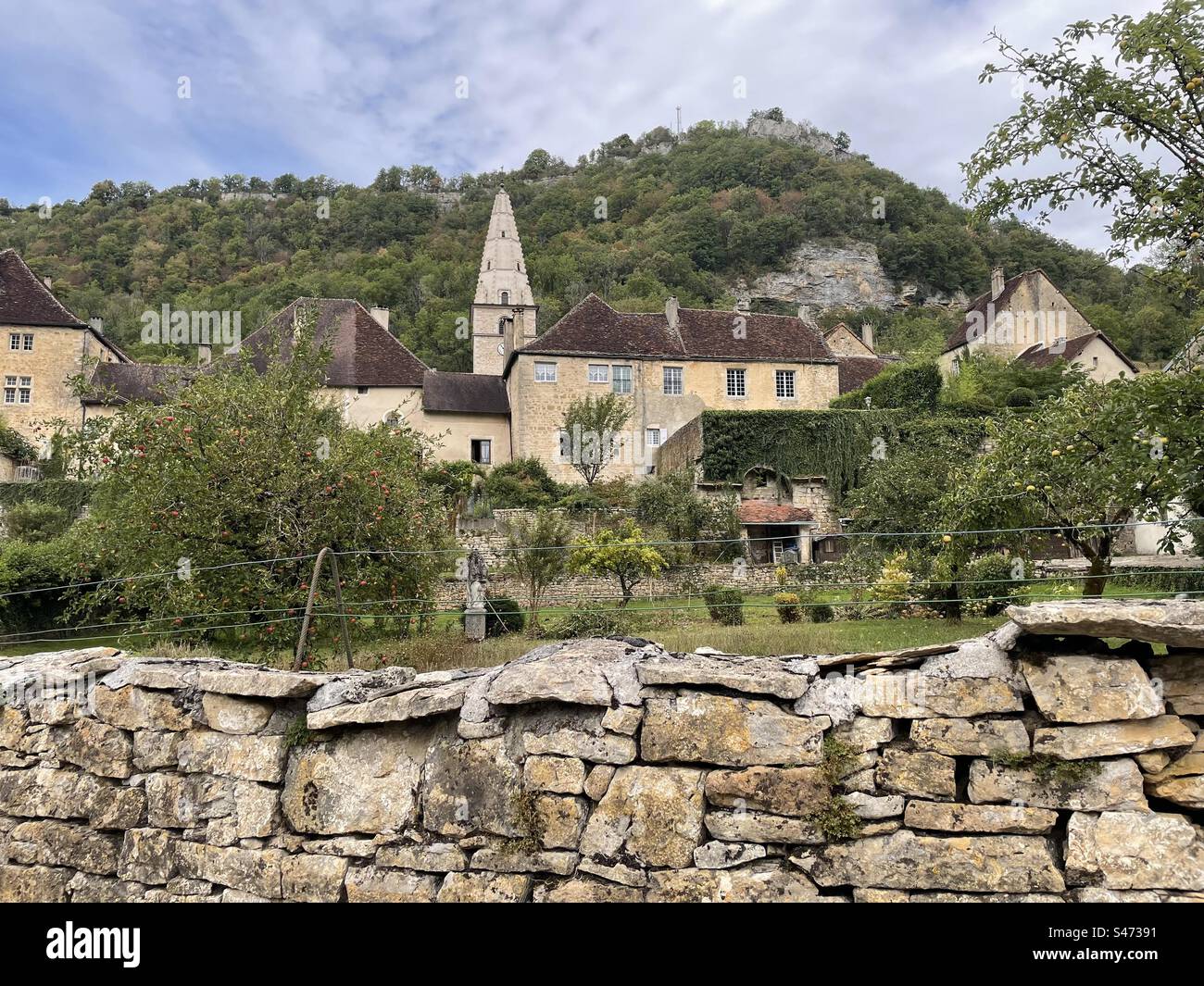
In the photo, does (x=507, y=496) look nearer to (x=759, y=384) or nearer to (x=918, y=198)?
(x=759, y=384)

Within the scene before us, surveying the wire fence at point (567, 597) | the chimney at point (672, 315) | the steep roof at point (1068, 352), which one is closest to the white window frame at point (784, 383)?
the chimney at point (672, 315)

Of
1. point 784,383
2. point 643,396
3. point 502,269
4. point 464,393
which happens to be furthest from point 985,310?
point 502,269

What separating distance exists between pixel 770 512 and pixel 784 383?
13.8 m

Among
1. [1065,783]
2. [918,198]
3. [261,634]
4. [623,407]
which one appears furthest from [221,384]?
[918,198]

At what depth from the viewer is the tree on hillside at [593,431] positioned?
131 feet

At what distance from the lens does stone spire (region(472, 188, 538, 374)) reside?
62.2m

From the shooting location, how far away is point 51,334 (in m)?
47.2

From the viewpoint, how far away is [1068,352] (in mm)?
43219

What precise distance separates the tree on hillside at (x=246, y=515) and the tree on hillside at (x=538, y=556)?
401 centimetres

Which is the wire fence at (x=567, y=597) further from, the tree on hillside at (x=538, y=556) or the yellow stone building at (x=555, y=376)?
the yellow stone building at (x=555, y=376)

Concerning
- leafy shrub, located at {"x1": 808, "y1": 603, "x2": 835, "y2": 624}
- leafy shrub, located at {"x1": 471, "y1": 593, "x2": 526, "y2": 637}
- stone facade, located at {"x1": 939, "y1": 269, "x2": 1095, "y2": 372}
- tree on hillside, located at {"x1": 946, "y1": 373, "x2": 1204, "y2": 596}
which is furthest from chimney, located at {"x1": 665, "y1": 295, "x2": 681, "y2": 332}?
tree on hillside, located at {"x1": 946, "y1": 373, "x2": 1204, "y2": 596}

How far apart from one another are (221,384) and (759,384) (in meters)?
33.8

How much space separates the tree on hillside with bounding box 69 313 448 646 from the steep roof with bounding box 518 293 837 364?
99.7 feet

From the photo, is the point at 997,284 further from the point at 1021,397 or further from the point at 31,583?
the point at 31,583
